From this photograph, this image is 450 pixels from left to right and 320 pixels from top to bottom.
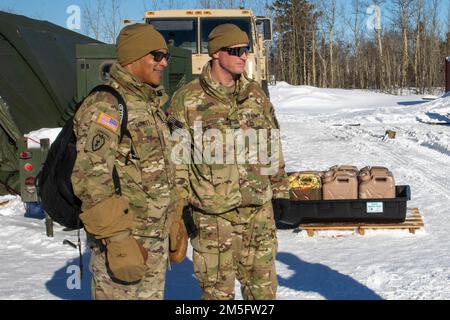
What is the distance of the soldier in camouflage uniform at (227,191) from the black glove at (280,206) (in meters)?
0.07

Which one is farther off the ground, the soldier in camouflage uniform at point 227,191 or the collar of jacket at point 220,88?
the collar of jacket at point 220,88

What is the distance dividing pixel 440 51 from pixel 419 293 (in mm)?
49479

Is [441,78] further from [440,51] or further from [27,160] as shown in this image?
[27,160]

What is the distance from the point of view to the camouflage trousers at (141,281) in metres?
2.66

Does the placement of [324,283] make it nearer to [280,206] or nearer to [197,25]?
[280,206]

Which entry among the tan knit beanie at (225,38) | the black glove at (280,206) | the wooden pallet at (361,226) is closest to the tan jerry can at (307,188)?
the wooden pallet at (361,226)

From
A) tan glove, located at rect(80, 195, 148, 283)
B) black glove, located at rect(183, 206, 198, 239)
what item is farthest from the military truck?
tan glove, located at rect(80, 195, 148, 283)

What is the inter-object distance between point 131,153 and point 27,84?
251 inches

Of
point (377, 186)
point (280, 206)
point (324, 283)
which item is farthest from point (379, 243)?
point (280, 206)

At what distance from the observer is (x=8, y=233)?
6555 millimetres

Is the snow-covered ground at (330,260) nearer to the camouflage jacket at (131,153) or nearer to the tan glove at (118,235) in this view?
the camouflage jacket at (131,153)

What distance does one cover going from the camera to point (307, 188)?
632cm

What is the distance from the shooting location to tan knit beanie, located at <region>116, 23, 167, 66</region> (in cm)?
271
